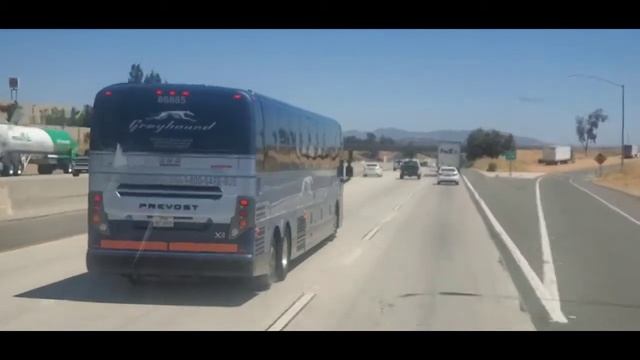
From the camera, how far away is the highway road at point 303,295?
9.59 m

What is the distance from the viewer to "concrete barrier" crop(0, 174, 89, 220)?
79.7ft

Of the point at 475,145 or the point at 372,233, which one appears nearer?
the point at 372,233

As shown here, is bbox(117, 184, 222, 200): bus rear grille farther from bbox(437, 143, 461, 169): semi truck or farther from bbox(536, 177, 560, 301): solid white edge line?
bbox(437, 143, 461, 169): semi truck

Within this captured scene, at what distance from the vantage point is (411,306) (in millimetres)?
10852

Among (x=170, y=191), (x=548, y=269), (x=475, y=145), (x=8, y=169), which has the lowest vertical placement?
(x=548, y=269)

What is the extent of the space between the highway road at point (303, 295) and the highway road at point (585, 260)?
0.69 m

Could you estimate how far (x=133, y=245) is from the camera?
11.2 m

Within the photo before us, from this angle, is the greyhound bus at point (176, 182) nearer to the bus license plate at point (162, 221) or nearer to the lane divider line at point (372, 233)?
the bus license plate at point (162, 221)

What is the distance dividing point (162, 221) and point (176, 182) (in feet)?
1.76

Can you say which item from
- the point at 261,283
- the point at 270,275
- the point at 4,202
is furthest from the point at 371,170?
the point at 261,283

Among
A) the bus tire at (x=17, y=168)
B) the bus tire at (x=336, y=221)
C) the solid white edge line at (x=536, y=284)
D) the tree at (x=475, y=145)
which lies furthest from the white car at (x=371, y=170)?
the tree at (x=475, y=145)

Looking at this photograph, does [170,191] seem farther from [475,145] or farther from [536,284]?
[475,145]

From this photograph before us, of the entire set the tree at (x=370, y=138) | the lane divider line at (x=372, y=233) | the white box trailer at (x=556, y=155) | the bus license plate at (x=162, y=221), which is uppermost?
the tree at (x=370, y=138)
